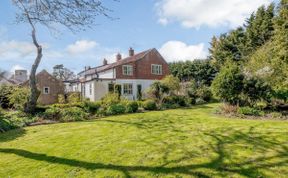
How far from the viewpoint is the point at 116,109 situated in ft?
56.0

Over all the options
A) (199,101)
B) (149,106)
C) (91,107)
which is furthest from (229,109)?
(199,101)

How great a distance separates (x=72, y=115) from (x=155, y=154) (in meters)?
10.2

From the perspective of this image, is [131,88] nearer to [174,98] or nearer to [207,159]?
[174,98]

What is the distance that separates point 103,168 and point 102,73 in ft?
93.1

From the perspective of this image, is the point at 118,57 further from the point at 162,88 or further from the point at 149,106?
the point at 149,106

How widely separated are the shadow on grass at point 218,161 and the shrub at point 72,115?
681cm

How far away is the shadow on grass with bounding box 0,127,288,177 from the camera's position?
492cm

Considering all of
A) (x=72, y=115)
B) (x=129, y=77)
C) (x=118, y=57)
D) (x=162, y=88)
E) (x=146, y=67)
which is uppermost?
(x=118, y=57)

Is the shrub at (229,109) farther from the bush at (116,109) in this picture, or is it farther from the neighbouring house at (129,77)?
the neighbouring house at (129,77)

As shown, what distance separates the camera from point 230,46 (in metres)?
37.2

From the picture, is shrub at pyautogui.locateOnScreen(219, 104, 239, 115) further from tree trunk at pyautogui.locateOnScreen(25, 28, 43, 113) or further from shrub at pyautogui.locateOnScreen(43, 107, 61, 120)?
tree trunk at pyautogui.locateOnScreen(25, 28, 43, 113)

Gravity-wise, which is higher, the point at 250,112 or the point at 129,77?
the point at 129,77

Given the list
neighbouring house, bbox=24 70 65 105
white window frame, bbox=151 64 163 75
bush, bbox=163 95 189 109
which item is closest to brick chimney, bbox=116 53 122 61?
white window frame, bbox=151 64 163 75

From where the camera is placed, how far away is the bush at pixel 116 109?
1670 centimetres
